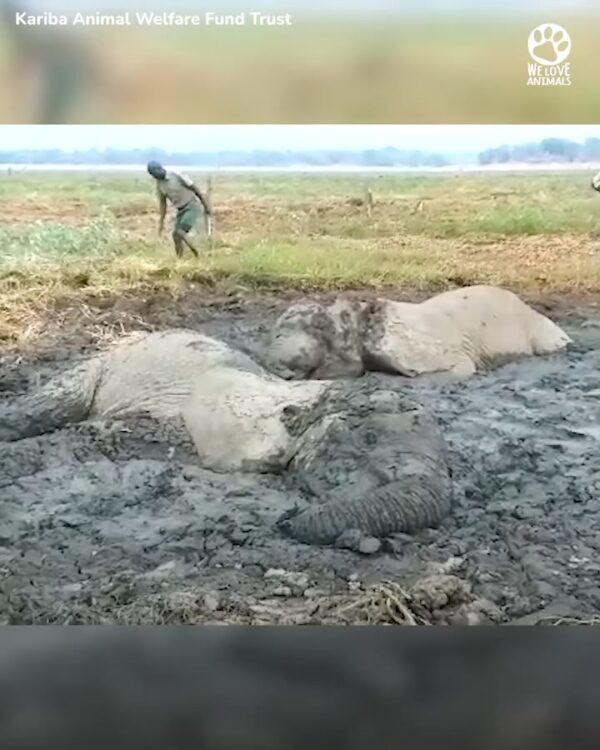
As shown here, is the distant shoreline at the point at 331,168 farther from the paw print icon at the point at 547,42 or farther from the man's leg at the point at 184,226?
the paw print icon at the point at 547,42

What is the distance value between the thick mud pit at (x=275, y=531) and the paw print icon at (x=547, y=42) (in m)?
0.81

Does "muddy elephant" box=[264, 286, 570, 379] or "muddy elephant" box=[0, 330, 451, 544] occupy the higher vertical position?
"muddy elephant" box=[264, 286, 570, 379]

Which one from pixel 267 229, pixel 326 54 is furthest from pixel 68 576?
pixel 326 54

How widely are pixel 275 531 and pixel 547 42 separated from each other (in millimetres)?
1483

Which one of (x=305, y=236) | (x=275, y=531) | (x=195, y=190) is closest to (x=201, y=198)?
(x=195, y=190)

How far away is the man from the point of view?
283 cm

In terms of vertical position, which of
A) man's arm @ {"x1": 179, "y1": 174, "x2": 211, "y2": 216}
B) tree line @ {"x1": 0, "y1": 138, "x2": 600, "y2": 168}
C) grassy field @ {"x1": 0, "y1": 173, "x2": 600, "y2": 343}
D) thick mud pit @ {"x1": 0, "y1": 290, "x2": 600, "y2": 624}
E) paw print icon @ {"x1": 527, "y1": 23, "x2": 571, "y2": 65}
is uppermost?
paw print icon @ {"x1": 527, "y1": 23, "x2": 571, "y2": 65}

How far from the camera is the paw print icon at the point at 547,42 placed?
9.12 feet

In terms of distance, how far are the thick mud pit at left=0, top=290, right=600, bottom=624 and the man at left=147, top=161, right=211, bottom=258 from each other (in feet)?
0.67

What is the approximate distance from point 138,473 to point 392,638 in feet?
2.73

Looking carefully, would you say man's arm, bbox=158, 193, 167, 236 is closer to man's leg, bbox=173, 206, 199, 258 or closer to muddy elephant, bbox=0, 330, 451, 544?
man's leg, bbox=173, 206, 199, 258

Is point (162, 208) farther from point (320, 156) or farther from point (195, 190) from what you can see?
point (320, 156)

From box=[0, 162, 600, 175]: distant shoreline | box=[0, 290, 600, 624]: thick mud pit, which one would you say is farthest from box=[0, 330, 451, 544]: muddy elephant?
box=[0, 162, 600, 175]: distant shoreline

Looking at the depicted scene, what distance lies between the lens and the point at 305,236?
2.87 meters
